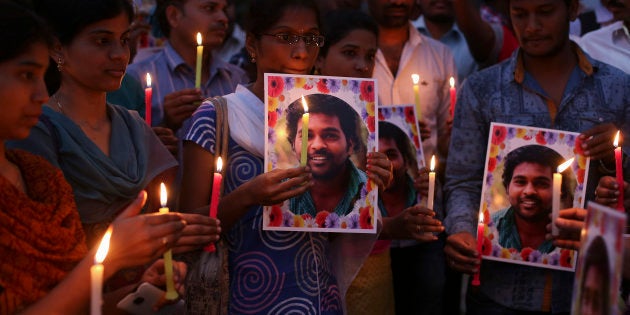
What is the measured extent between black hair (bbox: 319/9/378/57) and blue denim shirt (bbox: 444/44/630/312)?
29.5 inches

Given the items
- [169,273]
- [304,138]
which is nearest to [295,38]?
[304,138]

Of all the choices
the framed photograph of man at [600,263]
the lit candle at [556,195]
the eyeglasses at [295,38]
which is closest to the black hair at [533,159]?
the lit candle at [556,195]

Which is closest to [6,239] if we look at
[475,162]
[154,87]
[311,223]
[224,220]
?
[224,220]

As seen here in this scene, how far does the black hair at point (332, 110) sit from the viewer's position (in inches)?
132

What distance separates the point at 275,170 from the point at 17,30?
106 cm

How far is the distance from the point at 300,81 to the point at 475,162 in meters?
1.18

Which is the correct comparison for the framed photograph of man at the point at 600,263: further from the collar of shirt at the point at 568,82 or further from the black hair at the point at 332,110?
the collar of shirt at the point at 568,82

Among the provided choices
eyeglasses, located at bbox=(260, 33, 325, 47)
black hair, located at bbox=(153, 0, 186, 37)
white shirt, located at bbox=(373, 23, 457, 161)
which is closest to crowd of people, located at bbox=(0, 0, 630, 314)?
eyeglasses, located at bbox=(260, 33, 325, 47)

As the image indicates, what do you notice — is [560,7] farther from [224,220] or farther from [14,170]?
[14,170]

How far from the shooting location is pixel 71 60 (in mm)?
3238

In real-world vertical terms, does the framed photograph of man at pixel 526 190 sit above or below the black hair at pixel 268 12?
below

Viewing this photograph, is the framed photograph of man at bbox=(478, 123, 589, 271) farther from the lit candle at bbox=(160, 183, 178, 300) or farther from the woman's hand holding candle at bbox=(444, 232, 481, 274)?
the lit candle at bbox=(160, 183, 178, 300)

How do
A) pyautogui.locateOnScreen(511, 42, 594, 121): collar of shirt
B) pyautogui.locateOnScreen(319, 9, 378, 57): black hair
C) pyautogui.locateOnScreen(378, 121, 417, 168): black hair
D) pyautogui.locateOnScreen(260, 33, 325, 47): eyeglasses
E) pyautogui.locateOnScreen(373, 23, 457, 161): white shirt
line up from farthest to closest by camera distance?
pyautogui.locateOnScreen(373, 23, 457, 161): white shirt < pyautogui.locateOnScreen(319, 9, 378, 57): black hair < pyautogui.locateOnScreen(378, 121, 417, 168): black hair < pyautogui.locateOnScreen(511, 42, 594, 121): collar of shirt < pyautogui.locateOnScreen(260, 33, 325, 47): eyeglasses

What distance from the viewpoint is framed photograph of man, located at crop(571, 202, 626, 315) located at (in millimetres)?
2121
